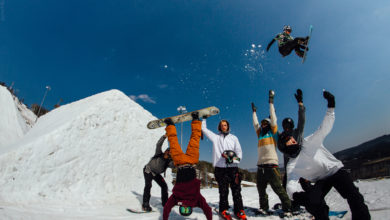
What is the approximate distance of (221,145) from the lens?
4.22m

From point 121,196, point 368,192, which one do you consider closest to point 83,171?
point 121,196

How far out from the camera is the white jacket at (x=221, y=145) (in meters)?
4.07

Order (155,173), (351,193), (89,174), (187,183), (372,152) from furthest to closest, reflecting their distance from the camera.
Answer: (372,152) < (89,174) < (155,173) < (187,183) < (351,193)

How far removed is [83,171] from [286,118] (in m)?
6.46

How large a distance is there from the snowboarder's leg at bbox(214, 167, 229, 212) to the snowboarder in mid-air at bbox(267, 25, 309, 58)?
16.7 feet

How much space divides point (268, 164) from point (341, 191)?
60.4 inches

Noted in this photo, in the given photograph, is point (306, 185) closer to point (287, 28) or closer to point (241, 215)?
point (241, 215)

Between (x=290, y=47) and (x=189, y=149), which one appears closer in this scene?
(x=189, y=149)

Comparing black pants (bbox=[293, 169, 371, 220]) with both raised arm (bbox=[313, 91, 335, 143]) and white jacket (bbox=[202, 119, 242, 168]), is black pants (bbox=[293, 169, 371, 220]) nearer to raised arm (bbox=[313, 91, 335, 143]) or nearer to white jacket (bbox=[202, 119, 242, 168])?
raised arm (bbox=[313, 91, 335, 143])

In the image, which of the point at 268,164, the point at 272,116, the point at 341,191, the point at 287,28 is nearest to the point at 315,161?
the point at 341,191

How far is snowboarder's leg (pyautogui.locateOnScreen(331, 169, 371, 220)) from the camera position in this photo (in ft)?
7.67

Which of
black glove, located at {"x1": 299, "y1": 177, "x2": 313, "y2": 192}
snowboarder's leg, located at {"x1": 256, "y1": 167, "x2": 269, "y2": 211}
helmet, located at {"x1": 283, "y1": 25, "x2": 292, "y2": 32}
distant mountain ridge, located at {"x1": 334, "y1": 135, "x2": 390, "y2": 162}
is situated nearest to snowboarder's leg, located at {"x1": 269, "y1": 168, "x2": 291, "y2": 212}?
snowboarder's leg, located at {"x1": 256, "y1": 167, "x2": 269, "y2": 211}

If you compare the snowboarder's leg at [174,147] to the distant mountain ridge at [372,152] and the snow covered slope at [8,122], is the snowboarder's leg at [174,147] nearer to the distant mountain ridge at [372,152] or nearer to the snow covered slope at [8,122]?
the distant mountain ridge at [372,152]

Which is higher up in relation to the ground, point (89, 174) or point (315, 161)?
point (315, 161)
